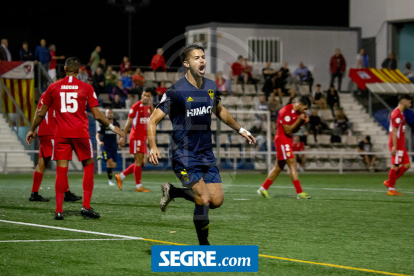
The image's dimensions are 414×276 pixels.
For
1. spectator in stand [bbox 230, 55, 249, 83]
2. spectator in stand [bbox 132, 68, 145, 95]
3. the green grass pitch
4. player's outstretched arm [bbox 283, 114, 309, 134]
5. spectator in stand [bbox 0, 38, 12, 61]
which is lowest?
the green grass pitch

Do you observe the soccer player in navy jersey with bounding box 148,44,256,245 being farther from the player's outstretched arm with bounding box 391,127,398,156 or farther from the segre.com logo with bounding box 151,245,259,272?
the player's outstretched arm with bounding box 391,127,398,156

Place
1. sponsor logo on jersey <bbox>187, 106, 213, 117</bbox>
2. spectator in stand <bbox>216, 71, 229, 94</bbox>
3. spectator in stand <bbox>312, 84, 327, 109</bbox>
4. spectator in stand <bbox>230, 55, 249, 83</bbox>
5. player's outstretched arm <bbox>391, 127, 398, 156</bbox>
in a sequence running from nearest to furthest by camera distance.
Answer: sponsor logo on jersey <bbox>187, 106, 213, 117</bbox> → player's outstretched arm <bbox>391, 127, 398, 156</bbox> → spectator in stand <bbox>216, 71, 229, 94</bbox> → spectator in stand <bbox>230, 55, 249, 83</bbox> → spectator in stand <bbox>312, 84, 327, 109</bbox>

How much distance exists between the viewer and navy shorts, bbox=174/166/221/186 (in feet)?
19.5

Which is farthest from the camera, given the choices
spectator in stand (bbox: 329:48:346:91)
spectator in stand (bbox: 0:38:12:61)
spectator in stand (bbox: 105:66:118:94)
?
spectator in stand (bbox: 329:48:346:91)

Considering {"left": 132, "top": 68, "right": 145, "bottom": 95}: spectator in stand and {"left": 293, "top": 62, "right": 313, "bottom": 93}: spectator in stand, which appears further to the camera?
{"left": 293, "top": 62, "right": 313, "bottom": 93}: spectator in stand

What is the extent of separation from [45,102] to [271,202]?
4.78 metres

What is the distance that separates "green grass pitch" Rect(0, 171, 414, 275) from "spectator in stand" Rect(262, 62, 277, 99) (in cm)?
1274

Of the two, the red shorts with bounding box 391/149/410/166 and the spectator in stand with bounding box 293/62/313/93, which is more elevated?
the spectator in stand with bounding box 293/62/313/93

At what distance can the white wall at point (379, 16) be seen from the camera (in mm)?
28578

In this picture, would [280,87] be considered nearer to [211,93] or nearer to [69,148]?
[69,148]

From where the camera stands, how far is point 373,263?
5820 mm

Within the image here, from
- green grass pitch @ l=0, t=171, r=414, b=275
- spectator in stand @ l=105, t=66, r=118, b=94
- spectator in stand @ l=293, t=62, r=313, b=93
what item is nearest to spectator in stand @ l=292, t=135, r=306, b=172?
spectator in stand @ l=293, t=62, r=313, b=93

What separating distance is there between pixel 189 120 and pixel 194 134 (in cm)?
14

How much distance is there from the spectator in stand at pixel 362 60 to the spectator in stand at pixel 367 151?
17.6ft
